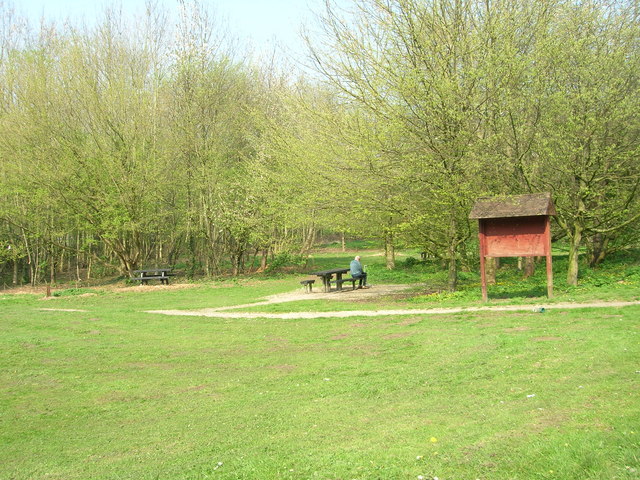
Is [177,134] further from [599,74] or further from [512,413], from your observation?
[512,413]

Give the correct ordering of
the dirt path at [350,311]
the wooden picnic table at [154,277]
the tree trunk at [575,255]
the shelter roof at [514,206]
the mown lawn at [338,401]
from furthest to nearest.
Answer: the wooden picnic table at [154,277], the tree trunk at [575,255], the shelter roof at [514,206], the dirt path at [350,311], the mown lawn at [338,401]

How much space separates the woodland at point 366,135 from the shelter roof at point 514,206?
1.37m

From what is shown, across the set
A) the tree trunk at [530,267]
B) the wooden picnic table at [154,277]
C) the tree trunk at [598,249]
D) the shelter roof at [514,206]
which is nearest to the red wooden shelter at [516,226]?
the shelter roof at [514,206]

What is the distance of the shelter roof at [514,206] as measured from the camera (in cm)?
1560

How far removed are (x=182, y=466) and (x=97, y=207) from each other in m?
26.0

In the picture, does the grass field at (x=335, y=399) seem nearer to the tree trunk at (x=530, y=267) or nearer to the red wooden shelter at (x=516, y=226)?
the red wooden shelter at (x=516, y=226)

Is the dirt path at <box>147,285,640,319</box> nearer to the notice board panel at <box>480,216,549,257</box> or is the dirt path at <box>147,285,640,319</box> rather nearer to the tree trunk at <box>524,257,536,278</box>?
the notice board panel at <box>480,216,549,257</box>

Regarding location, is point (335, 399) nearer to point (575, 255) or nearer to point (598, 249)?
point (575, 255)

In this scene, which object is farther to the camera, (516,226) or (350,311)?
(350,311)

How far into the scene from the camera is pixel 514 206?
15969 mm

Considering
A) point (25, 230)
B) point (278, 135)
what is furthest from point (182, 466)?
point (25, 230)

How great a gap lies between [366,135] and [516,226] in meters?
5.06

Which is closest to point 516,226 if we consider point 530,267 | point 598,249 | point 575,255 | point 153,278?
point 575,255

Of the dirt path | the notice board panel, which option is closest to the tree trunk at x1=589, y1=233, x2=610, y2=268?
the dirt path
